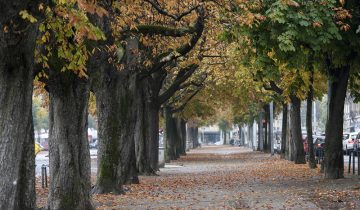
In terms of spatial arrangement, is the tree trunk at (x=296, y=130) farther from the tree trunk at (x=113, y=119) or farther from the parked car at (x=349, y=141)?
the tree trunk at (x=113, y=119)

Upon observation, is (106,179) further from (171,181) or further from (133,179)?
(171,181)

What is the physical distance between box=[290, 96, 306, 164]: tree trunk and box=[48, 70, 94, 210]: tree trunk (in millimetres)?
25602

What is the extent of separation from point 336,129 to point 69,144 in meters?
11.7

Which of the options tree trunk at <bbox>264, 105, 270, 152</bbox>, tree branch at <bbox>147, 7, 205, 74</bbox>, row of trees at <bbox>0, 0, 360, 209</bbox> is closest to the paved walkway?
row of trees at <bbox>0, 0, 360, 209</bbox>

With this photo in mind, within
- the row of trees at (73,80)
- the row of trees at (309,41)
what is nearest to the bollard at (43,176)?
the row of trees at (73,80)

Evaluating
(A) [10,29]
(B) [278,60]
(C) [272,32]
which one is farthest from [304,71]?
(A) [10,29]

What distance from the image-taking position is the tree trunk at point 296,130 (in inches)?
1599

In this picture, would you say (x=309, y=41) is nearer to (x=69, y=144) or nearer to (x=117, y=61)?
(x=117, y=61)

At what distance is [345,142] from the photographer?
57219mm

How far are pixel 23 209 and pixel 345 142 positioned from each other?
45.0 m

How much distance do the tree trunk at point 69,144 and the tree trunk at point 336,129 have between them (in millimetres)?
11203

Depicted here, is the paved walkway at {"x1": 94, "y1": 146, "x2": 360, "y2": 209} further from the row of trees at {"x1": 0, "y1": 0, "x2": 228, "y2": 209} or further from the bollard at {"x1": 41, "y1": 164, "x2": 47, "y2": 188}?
the bollard at {"x1": 41, "y1": 164, "x2": 47, "y2": 188}

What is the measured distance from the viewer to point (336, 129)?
24.9 m

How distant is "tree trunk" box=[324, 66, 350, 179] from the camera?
2489cm
